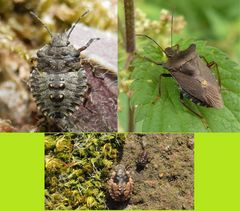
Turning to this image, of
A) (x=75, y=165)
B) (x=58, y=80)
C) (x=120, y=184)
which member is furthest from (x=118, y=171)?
(x=58, y=80)

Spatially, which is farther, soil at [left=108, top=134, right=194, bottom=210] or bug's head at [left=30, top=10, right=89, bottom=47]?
bug's head at [left=30, top=10, right=89, bottom=47]

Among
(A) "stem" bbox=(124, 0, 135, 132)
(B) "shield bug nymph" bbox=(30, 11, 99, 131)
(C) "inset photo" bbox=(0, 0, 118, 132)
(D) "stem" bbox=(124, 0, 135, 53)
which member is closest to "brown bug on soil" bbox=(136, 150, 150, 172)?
(C) "inset photo" bbox=(0, 0, 118, 132)

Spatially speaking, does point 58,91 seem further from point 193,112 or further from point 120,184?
point 193,112

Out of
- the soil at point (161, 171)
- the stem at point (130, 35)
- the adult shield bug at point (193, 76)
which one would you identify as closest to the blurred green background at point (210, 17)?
the stem at point (130, 35)

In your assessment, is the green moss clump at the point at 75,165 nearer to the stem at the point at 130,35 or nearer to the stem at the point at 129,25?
the stem at the point at 130,35

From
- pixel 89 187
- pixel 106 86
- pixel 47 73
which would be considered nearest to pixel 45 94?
pixel 47 73

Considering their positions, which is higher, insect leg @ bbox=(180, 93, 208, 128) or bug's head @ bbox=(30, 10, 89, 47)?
bug's head @ bbox=(30, 10, 89, 47)

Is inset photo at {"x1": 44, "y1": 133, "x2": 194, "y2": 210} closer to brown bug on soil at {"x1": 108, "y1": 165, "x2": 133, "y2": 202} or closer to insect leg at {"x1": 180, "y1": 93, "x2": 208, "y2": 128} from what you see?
brown bug on soil at {"x1": 108, "y1": 165, "x2": 133, "y2": 202}

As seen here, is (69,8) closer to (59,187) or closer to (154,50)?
(154,50)

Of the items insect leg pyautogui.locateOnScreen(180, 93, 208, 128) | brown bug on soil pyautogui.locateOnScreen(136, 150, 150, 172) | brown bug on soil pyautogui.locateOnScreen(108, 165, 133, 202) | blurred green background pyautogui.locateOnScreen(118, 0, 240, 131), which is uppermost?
blurred green background pyautogui.locateOnScreen(118, 0, 240, 131)
